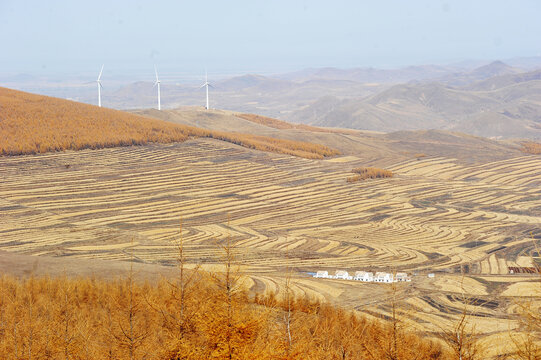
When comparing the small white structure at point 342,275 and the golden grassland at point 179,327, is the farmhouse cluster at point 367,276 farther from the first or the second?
the golden grassland at point 179,327

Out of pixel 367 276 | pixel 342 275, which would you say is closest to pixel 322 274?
pixel 342 275

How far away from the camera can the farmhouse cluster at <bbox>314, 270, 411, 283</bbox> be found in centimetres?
5656

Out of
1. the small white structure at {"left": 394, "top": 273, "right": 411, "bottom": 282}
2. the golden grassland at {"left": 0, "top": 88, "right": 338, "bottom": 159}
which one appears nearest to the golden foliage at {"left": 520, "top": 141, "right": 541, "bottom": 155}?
the golden grassland at {"left": 0, "top": 88, "right": 338, "bottom": 159}

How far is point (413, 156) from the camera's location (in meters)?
132

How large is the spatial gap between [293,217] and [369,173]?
31.0m

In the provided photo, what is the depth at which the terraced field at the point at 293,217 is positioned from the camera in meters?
56.8

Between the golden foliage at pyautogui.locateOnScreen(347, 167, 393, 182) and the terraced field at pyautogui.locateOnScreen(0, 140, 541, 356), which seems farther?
the golden foliage at pyautogui.locateOnScreen(347, 167, 393, 182)

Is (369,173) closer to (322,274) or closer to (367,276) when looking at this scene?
(322,274)

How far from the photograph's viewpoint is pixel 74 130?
108375mm

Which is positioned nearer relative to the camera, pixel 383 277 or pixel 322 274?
pixel 383 277

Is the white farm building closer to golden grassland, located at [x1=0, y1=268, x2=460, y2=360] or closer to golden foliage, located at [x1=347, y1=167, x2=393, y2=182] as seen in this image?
golden grassland, located at [x1=0, y1=268, x2=460, y2=360]

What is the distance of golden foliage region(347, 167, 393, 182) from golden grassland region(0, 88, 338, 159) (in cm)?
1465

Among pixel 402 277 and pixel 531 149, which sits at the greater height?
pixel 531 149

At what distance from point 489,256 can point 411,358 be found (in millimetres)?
45649
